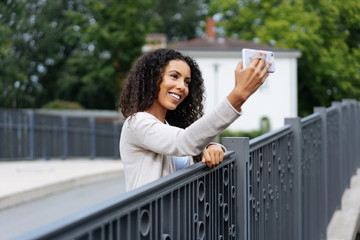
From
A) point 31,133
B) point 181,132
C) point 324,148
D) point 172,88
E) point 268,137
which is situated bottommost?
point 31,133

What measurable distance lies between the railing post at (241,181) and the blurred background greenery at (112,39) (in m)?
21.3

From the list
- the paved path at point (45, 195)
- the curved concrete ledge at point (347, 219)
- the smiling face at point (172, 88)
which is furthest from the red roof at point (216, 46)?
the smiling face at point (172, 88)

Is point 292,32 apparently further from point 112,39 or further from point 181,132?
point 181,132

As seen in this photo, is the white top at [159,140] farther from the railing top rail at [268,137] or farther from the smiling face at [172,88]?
the railing top rail at [268,137]

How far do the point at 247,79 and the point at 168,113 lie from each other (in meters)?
1.07

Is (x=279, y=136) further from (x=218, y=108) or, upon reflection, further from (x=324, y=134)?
(x=324, y=134)

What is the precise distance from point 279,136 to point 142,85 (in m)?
1.42

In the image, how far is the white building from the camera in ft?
133

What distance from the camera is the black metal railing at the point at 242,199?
1.91 m

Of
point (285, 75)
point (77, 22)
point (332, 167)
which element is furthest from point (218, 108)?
point (77, 22)

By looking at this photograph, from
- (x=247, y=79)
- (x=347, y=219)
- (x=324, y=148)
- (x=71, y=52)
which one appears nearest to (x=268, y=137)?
(x=247, y=79)

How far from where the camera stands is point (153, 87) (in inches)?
127

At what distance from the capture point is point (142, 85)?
326 cm

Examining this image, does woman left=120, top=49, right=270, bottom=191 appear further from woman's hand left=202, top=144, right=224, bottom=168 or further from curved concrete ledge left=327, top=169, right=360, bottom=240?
curved concrete ledge left=327, top=169, right=360, bottom=240
